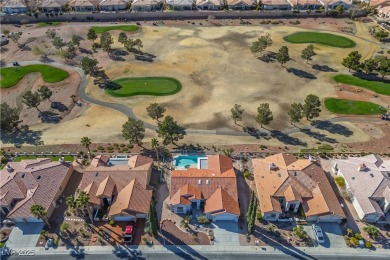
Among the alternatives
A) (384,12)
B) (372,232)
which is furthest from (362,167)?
(384,12)

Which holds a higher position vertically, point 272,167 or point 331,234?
point 272,167

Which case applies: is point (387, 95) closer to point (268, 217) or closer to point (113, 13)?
point (268, 217)

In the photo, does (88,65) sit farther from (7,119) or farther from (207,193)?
(207,193)

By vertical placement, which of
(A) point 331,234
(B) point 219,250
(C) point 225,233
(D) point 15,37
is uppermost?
(D) point 15,37

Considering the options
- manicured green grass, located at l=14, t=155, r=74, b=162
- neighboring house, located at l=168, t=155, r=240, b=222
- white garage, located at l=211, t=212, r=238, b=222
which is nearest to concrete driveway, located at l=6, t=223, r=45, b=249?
manicured green grass, located at l=14, t=155, r=74, b=162

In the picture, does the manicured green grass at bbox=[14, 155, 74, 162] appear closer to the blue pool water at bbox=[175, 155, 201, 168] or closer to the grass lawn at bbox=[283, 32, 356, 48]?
the blue pool water at bbox=[175, 155, 201, 168]

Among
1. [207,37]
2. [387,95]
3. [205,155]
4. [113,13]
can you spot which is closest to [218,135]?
[205,155]
